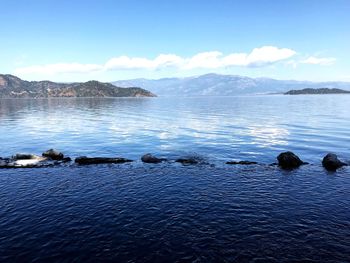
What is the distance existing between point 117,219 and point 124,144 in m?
41.6

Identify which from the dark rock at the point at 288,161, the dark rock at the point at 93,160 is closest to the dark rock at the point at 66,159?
the dark rock at the point at 93,160

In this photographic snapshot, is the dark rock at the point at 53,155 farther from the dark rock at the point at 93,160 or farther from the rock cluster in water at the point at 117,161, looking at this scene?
the dark rock at the point at 93,160

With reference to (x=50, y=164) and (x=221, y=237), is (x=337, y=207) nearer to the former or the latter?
(x=221, y=237)

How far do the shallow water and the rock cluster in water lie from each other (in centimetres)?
290

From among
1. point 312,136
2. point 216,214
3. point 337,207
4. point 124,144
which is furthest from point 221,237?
point 312,136

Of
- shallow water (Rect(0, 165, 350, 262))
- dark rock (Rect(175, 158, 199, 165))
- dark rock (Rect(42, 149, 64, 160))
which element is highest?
dark rock (Rect(42, 149, 64, 160))

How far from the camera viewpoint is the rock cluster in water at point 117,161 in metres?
48.3

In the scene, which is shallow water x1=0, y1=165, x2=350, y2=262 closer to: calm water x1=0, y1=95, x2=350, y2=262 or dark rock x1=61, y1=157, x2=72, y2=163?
calm water x1=0, y1=95, x2=350, y2=262

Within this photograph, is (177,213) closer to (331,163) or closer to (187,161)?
(187,161)

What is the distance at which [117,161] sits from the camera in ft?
170

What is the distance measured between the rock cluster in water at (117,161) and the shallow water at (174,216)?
9.50 feet

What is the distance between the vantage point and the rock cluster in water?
48.3m

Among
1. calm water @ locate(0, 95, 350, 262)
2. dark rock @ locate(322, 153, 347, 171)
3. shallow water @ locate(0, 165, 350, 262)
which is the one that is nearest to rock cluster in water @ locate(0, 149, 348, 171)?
dark rock @ locate(322, 153, 347, 171)

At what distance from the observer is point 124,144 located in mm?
70000
